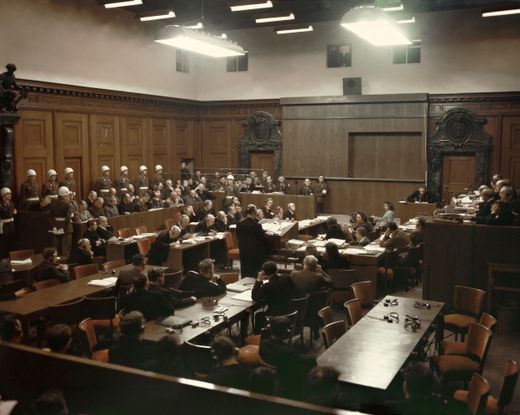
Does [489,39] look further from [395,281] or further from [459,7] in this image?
[395,281]

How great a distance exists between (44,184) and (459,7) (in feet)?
40.3

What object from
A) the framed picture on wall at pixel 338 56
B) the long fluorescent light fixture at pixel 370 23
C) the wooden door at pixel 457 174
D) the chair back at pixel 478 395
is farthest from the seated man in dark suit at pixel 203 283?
the framed picture on wall at pixel 338 56

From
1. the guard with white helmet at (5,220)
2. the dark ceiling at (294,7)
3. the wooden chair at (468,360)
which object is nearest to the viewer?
the wooden chair at (468,360)

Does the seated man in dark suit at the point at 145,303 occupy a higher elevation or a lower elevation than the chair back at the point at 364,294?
higher

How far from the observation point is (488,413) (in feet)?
15.1

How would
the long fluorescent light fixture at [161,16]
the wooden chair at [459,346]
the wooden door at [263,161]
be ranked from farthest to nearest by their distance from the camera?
the wooden door at [263,161], the long fluorescent light fixture at [161,16], the wooden chair at [459,346]

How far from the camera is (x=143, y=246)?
36.0 ft

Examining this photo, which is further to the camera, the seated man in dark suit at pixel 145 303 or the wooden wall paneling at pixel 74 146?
the wooden wall paneling at pixel 74 146

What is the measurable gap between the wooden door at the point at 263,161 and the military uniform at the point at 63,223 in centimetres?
1003

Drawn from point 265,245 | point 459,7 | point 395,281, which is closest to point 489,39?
point 459,7

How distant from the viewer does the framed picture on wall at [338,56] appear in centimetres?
1920

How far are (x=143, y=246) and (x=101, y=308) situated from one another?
435 centimetres

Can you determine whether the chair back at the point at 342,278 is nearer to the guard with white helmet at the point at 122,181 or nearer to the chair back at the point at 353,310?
the chair back at the point at 353,310

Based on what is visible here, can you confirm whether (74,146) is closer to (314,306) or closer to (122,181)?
(122,181)
